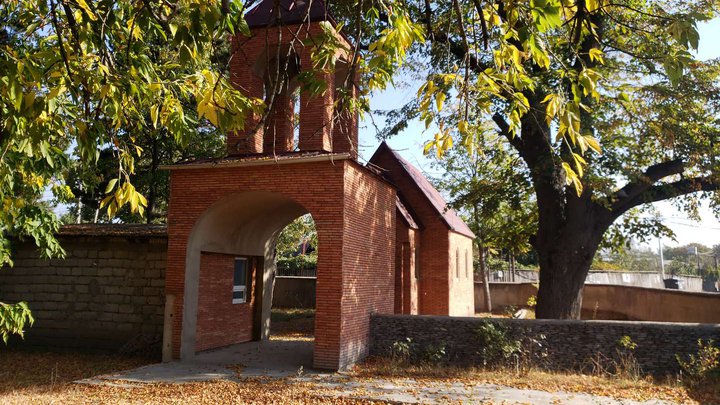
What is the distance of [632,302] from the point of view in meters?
24.2

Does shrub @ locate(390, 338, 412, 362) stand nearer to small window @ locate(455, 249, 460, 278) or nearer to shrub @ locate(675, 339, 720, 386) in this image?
shrub @ locate(675, 339, 720, 386)

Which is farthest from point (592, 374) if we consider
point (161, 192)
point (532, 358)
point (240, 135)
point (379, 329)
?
point (161, 192)

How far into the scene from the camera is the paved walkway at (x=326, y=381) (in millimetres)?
8336

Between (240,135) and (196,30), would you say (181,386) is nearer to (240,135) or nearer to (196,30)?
(240,135)

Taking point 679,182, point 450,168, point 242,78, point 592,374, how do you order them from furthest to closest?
point 450,168 < point 679,182 < point 242,78 < point 592,374

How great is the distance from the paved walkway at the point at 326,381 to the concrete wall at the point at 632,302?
28.0 ft

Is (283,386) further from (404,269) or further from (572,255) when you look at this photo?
(404,269)

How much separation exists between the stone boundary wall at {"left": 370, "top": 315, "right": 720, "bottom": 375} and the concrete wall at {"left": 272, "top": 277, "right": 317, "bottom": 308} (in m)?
15.7

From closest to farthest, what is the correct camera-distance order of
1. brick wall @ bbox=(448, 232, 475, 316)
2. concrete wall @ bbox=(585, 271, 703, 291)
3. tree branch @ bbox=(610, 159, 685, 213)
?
tree branch @ bbox=(610, 159, 685, 213) → brick wall @ bbox=(448, 232, 475, 316) → concrete wall @ bbox=(585, 271, 703, 291)

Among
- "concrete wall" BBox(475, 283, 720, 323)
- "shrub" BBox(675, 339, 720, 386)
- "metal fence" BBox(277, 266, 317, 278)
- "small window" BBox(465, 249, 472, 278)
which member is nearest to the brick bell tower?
"shrub" BBox(675, 339, 720, 386)

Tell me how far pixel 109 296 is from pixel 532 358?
10.7 metres

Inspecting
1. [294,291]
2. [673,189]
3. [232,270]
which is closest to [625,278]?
[294,291]

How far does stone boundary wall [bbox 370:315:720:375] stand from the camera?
10.2m

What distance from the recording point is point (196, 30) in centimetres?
343
